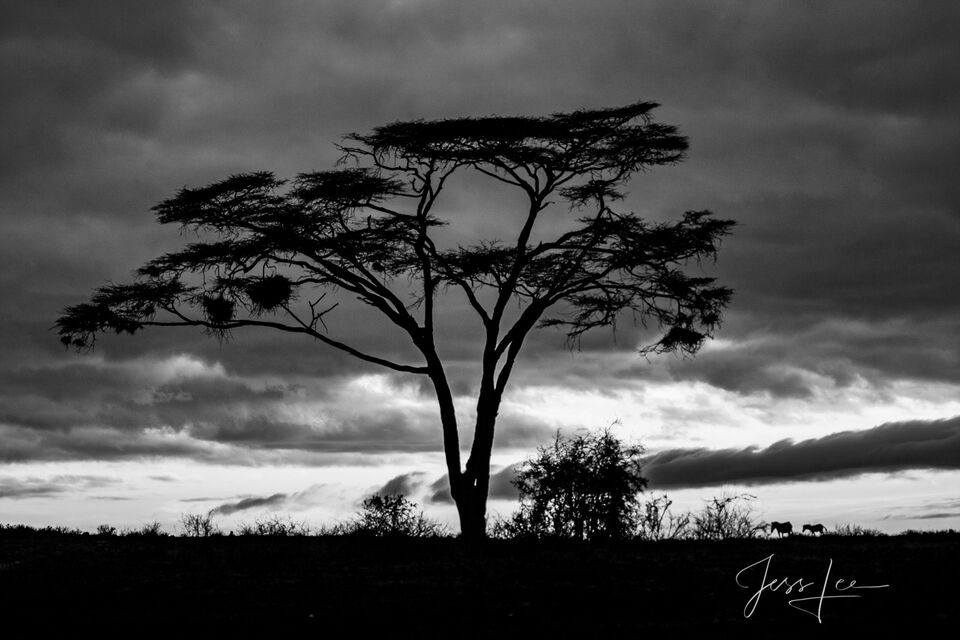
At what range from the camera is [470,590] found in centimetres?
1571

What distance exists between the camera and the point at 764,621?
1316 centimetres

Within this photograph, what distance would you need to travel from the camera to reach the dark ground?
1312 cm

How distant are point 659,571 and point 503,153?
39.4ft

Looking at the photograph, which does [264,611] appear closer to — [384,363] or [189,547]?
[189,547]

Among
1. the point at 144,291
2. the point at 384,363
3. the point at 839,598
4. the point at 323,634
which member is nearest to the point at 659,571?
the point at 839,598
